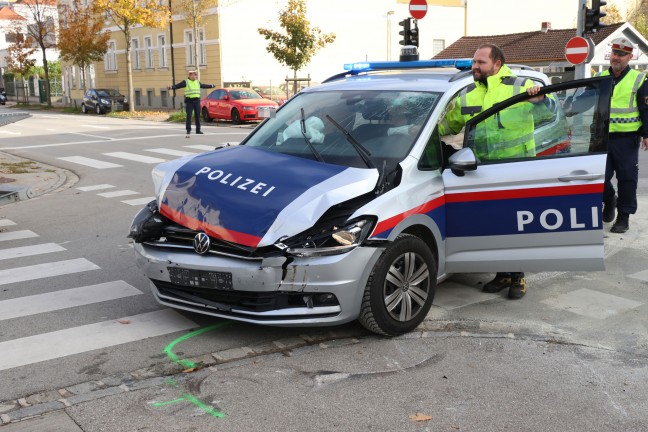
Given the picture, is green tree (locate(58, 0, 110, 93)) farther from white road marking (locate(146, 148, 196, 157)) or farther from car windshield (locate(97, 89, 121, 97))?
white road marking (locate(146, 148, 196, 157))

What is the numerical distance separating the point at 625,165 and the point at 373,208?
432cm

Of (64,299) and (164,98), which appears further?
(164,98)

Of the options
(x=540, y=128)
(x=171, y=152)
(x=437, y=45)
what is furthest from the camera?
(x=437, y=45)

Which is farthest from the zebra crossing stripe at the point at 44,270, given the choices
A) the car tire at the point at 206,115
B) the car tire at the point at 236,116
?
the car tire at the point at 206,115

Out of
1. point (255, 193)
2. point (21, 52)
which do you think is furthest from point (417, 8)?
point (21, 52)

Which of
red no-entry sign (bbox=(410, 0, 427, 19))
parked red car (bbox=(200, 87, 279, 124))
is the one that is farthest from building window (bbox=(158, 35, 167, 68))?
red no-entry sign (bbox=(410, 0, 427, 19))

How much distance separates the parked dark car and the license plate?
125 ft

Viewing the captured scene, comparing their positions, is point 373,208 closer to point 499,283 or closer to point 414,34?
point 499,283

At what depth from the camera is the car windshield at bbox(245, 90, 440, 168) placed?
5215mm

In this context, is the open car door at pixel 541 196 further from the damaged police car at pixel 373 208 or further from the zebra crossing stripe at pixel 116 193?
the zebra crossing stripe at pixel 116 193

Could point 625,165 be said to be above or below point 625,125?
below

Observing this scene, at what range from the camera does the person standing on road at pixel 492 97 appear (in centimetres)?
545

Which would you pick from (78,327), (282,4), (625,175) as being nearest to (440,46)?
(282,4)

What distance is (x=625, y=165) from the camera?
7797 millimetres
